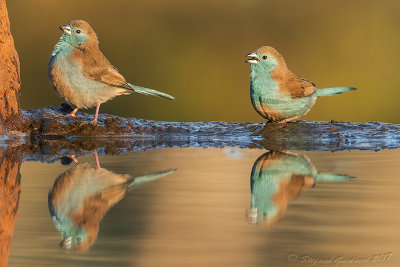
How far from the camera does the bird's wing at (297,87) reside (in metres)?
7.09

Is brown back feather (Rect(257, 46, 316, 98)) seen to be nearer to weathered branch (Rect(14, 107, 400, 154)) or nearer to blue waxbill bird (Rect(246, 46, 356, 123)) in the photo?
blue waxbill bird (Rect(246, 46, 356, 123))

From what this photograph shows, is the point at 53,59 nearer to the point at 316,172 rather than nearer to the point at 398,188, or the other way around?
the point at 316,172

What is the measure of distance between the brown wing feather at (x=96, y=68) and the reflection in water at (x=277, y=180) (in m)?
1.75

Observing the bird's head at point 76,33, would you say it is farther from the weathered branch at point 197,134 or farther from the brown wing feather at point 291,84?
the brown wing feather at point 291,84

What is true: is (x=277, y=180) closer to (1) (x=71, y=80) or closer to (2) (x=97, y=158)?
(2) (x=97, y=158)

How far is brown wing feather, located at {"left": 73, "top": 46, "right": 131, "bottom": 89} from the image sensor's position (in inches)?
281

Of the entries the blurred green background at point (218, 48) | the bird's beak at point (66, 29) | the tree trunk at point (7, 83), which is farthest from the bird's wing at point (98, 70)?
the blurred green background at point (218, 48)

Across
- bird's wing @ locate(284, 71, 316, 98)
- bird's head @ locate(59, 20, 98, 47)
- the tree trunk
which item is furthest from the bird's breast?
bird's wing @ locate(284, 71, 316, 98)

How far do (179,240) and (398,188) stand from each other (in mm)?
1748

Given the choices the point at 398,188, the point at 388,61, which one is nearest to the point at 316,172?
the point at 398,188

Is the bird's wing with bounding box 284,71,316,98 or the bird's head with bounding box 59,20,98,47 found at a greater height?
the bird's head with bounding box 59,20,98,47

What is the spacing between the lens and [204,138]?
7.17 meters

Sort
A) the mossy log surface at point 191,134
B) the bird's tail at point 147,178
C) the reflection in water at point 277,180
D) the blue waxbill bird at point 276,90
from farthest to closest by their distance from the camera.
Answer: the blue waxbill bird at point 276,90, the mossy log surface at point 191,134, the bird's tail at point 147,178, the reflection in water at point 277,180

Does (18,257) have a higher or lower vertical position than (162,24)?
lower
